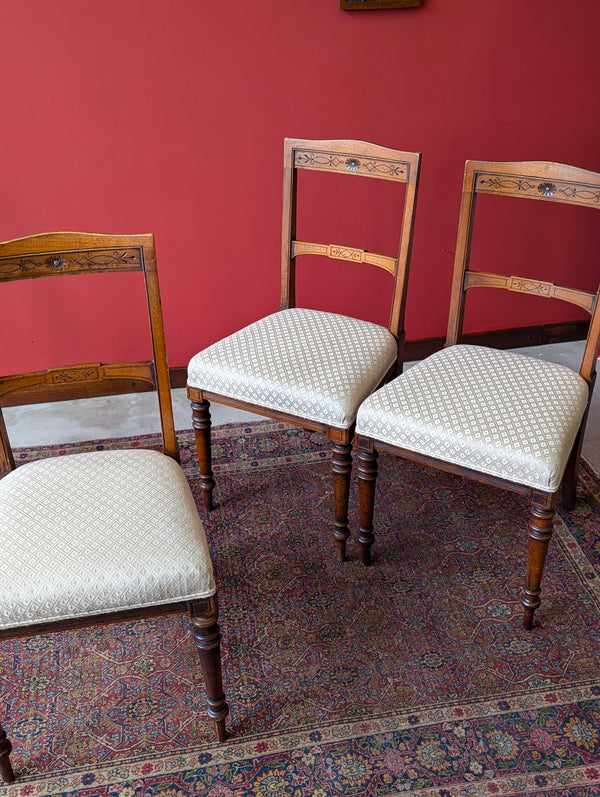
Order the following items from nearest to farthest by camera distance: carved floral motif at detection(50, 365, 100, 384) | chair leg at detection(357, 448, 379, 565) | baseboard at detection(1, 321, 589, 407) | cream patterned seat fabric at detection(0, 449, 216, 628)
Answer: cream patterned seat fabric at detection(0, 449, 216, 628) < carved floral motif at detection(50, 365, 100, 384) < chair leg at detection(357, 448, 379, 565) < baseboard at detection(1, 321, 589, 407)

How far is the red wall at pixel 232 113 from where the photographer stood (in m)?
2.27

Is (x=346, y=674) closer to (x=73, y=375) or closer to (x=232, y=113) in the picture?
(x=73, y=375)

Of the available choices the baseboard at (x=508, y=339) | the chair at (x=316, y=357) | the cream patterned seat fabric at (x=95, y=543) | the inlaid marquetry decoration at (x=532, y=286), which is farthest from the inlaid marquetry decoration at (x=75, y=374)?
the baseboard at (x=508, y=339)

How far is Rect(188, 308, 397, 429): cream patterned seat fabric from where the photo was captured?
5.99 ft

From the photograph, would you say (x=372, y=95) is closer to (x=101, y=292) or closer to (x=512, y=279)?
(x=512, y=279)

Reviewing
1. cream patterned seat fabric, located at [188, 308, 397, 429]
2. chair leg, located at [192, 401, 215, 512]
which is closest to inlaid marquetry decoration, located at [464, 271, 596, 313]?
cream patterned seat fabric, located at [188, 308, 397, 429]

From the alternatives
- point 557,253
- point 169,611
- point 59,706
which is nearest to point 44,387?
point 169,611

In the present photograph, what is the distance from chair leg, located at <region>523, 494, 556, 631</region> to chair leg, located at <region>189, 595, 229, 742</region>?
73cm

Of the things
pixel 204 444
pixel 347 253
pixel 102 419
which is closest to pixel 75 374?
pixel 204 444

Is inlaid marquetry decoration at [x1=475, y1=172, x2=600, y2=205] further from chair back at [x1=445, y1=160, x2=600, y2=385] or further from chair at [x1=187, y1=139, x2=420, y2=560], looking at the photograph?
chair at [x1=187, y1=139, x2=420, y2=560]

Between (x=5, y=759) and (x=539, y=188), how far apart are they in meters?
1.78

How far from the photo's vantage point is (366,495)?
72.5 inches

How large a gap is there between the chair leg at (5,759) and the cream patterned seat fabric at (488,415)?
0.98 meters

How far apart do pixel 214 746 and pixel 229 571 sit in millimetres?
503
